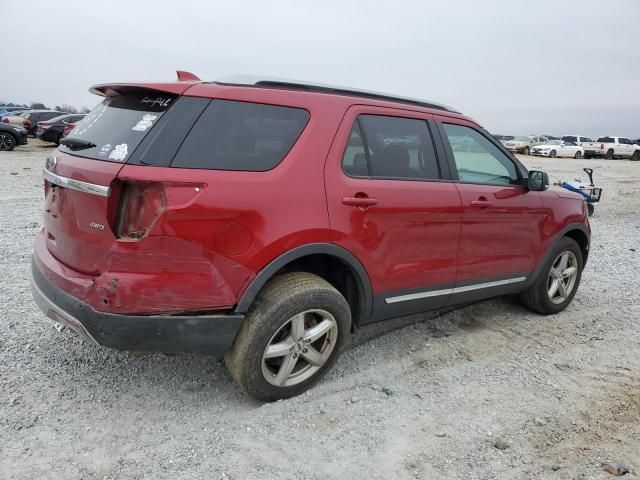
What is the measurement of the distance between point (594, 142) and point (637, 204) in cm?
2937

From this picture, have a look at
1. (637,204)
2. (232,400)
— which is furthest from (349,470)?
(637,204)

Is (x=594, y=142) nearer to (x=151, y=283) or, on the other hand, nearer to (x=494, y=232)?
(x=494, y=232)

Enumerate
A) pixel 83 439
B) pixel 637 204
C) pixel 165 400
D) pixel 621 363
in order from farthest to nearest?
1. pixel 637 204
2. pixel 621 363
3. pixel 165 400
4. pixel 83 439

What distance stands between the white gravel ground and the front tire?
5.7 inches

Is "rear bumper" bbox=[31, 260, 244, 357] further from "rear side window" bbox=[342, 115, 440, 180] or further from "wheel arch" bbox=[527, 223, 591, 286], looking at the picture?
"wheel arch" bbox=[527, 223, 591, 286]

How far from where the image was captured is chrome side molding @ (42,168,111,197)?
8.08 feet

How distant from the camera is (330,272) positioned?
3314 mm

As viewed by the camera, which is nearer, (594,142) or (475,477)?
(475,477)

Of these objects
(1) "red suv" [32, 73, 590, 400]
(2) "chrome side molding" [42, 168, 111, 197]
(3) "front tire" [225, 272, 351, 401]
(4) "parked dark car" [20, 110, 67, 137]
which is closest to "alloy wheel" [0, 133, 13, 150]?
(4) "parked dark car" [20, 110, 67, 137]

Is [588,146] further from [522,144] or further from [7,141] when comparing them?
[7,141]

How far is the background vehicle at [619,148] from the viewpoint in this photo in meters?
37.5

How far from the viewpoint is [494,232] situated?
3.87 m

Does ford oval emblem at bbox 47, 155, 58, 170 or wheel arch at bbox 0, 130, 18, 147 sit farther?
wheel arch at bbox 0, 130, 18, 147

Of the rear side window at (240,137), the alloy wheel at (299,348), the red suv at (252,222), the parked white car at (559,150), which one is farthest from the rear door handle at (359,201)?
the parked white car at (559,150)
